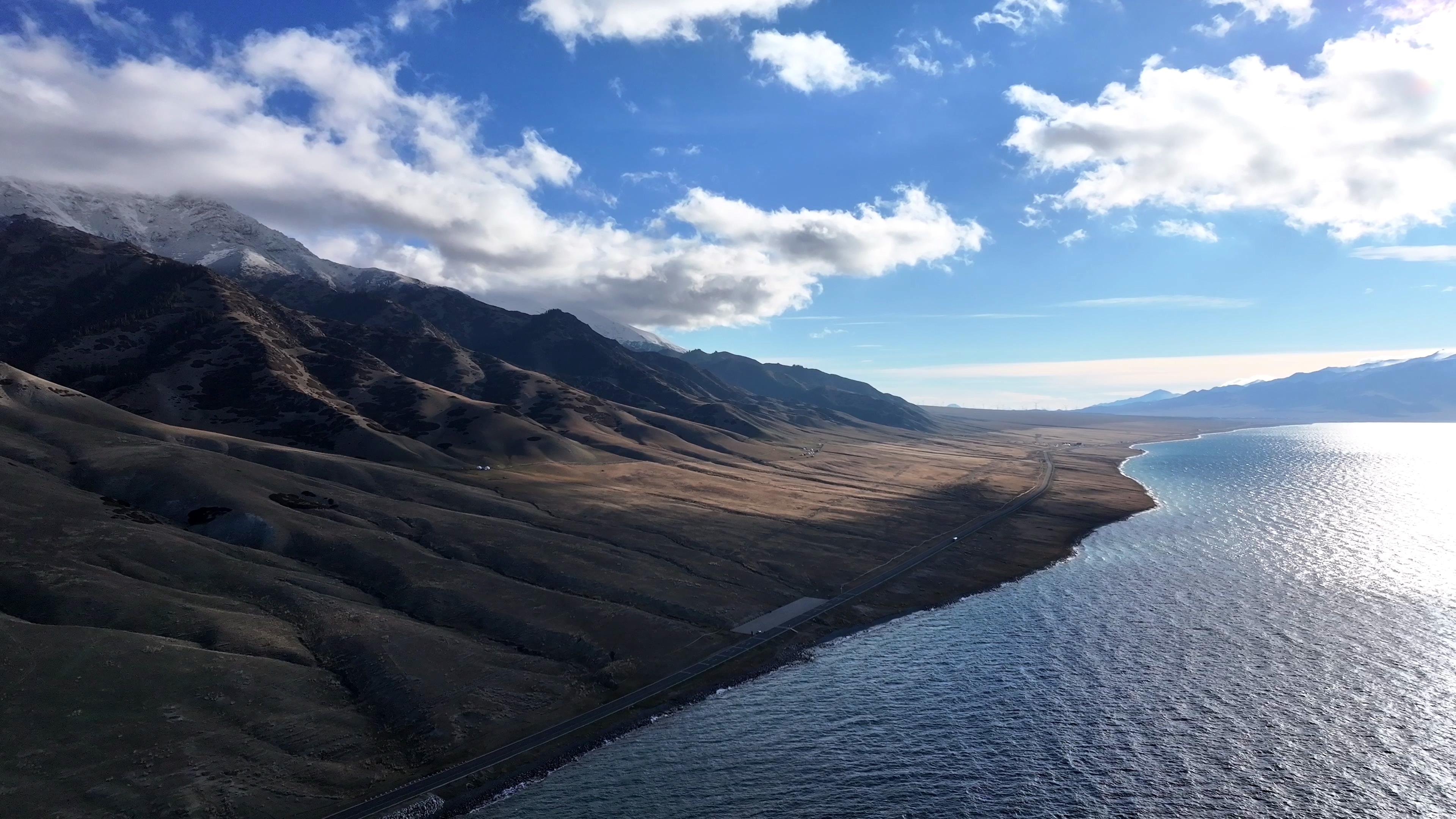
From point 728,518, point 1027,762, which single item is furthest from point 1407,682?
point 728,518

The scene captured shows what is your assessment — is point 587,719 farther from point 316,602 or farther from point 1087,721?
point 1087,721

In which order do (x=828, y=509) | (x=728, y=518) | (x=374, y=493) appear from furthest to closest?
(x=828, y=509) < (x=728, y=518) < (x=374, y=493)

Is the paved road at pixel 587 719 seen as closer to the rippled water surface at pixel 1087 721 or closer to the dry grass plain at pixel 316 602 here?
the dry grass plain at pixel 316 602

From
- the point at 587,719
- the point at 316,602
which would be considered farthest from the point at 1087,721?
the point at 316,602

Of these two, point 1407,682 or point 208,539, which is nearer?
point 1407,682

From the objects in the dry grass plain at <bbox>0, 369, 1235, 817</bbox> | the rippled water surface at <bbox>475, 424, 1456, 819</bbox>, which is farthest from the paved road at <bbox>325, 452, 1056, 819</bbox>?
the rippled water surface at <bbox>475, 424, 1456, 819</bbox>

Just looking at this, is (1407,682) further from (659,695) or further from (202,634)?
(202,634)
